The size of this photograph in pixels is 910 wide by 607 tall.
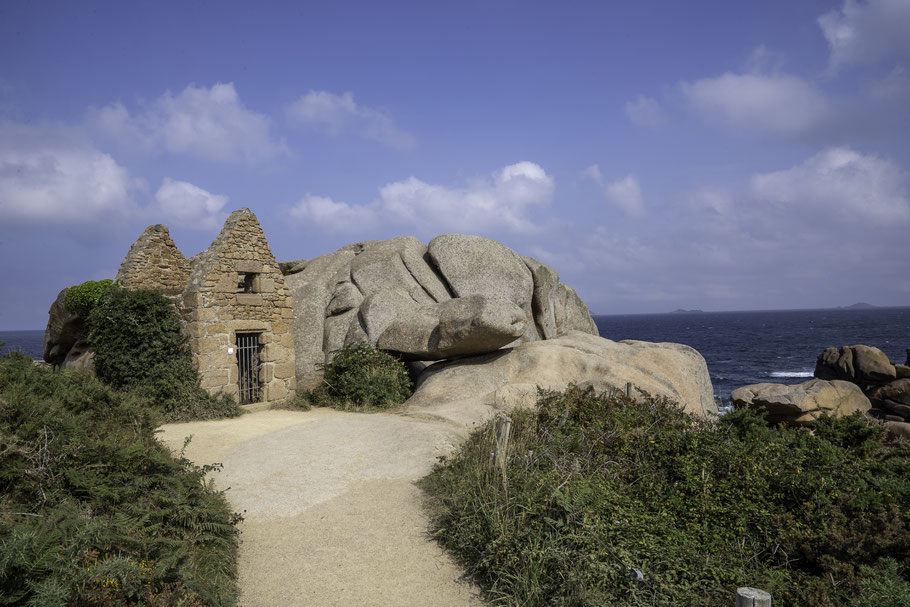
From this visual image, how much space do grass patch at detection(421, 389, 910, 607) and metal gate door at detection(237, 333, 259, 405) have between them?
904 cm

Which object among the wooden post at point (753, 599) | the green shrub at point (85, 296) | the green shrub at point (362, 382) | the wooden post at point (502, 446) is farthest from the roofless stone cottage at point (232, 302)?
the wooden post at point (753, 599)

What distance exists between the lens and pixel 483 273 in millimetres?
21250

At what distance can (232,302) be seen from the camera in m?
15.4

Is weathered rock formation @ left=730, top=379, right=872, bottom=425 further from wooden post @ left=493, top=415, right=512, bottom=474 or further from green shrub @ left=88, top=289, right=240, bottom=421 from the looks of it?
green shrub @ left=88, top=289, right=240, bottom=421

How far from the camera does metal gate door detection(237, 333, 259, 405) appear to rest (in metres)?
16.1

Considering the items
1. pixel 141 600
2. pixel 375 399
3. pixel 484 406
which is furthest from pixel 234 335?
pixel 141 600

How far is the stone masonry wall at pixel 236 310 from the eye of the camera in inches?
580

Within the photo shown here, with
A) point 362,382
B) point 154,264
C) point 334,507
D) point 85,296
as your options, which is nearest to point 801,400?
point 362,382

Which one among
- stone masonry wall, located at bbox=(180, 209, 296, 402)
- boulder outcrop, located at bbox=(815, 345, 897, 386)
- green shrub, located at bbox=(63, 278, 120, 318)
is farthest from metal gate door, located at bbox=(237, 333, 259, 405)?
boulder outcrop, located at bbox=(815, 345, 897, 386)

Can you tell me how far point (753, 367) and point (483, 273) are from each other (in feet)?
112

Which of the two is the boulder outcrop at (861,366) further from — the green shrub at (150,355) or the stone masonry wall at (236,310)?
the green shrub at (150,355)

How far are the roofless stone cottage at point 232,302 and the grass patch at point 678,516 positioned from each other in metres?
8.52

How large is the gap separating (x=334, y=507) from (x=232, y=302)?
29.2 feet

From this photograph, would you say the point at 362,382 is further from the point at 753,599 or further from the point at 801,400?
the point at 801,400
